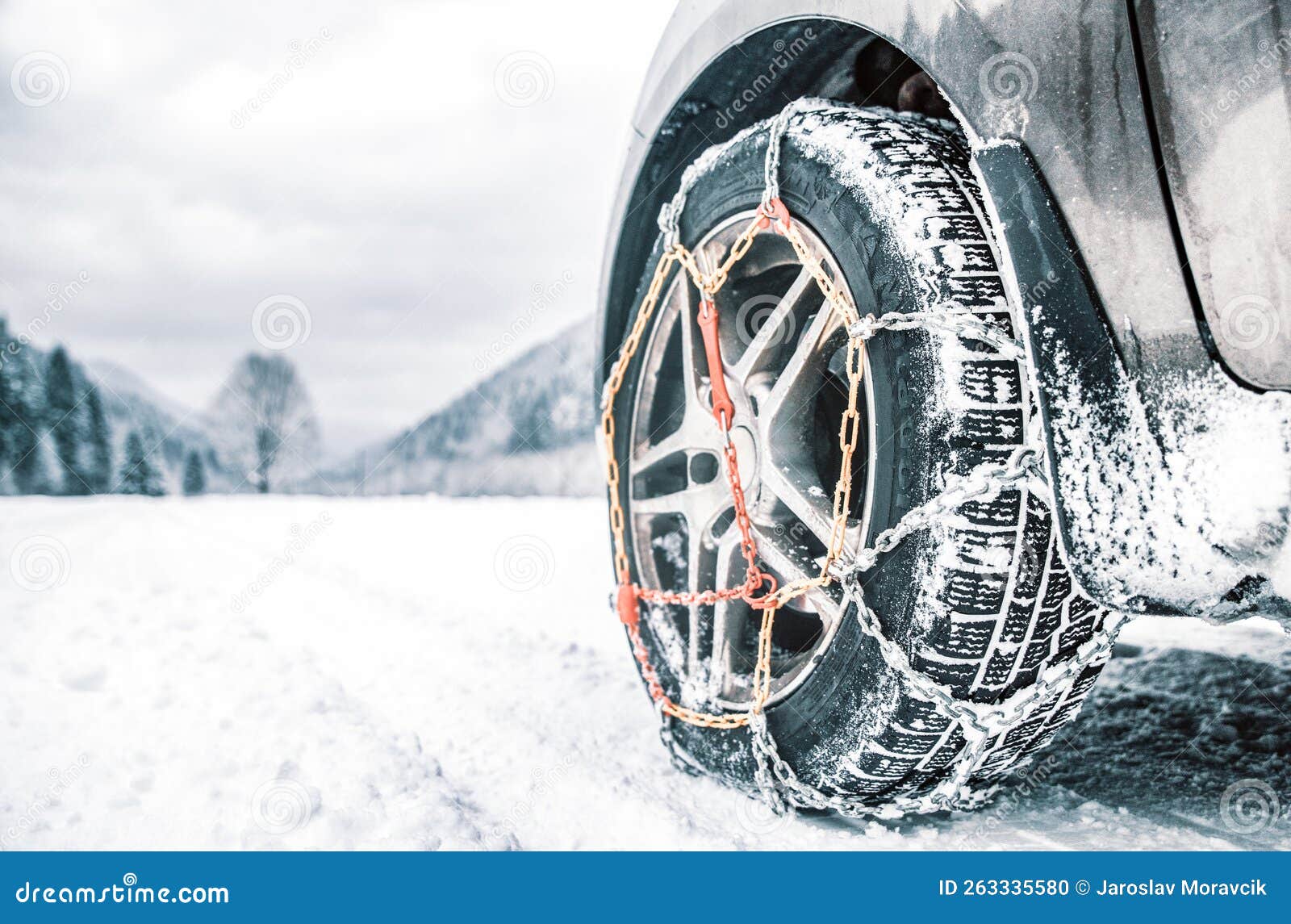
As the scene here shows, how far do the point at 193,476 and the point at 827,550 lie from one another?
115 feet

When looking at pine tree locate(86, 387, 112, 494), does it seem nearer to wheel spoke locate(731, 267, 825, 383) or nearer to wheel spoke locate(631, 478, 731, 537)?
wheel spoke locate(631, 478, 731, 537)

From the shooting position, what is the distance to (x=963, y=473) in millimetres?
1065

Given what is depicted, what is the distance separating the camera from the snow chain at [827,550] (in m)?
1.08

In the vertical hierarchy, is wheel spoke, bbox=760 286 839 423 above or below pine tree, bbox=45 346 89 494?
below

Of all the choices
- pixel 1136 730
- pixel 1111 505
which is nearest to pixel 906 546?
pixel 1111 505

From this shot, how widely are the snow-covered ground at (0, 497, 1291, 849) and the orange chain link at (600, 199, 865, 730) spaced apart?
237 millimetres

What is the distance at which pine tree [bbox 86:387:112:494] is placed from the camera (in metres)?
28.2

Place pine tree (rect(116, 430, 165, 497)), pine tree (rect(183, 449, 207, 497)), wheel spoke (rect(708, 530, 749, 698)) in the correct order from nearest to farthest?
wheel spoke (rect(708, 530, 749, 698))
pine tree (rect(116, 430, 165, 497))
pine tree (rect(183, 449, 207, 497))

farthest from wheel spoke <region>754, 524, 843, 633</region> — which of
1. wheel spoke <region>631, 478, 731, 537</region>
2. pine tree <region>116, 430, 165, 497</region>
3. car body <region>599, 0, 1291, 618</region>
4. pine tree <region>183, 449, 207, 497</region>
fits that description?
pine tree <region>183, 449, 207, 497</region>

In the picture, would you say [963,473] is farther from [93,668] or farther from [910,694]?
[93,668]

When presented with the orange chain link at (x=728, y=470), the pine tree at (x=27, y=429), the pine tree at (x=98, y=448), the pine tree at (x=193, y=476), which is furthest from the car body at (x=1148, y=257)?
the pine tree at (x=193, y=476)

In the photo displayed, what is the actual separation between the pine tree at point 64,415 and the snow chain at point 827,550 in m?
32.3

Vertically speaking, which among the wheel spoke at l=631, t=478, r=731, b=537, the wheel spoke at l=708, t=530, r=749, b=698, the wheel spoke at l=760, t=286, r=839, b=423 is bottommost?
the wheel spoke at l=708, t=530, r=749, b=698

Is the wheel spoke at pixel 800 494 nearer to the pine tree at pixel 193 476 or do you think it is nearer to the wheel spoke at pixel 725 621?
the wheel spoke at pixel 725 621
